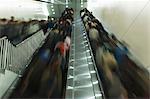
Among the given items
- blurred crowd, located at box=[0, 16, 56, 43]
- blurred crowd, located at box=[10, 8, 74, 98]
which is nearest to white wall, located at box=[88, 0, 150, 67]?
blurred crowd, located at box=[10, 8, 74, 98]

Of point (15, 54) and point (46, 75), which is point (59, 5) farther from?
point (46, 75)

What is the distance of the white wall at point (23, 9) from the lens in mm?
2801

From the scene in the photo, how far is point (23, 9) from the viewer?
3.15 m

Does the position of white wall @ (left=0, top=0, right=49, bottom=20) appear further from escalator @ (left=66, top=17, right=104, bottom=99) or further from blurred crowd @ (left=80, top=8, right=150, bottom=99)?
blurred crowd @ (left=80, top=8, right=150, bottom=99)

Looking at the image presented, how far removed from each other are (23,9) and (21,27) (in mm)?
373

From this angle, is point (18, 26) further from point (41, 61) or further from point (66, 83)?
point (66, 83)

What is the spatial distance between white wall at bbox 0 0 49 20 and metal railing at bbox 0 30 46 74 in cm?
52

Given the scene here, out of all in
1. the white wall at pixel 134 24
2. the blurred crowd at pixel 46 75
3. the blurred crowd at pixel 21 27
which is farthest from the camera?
the blurred crowd at pixel 21 27

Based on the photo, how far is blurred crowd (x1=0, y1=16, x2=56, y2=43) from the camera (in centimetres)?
247

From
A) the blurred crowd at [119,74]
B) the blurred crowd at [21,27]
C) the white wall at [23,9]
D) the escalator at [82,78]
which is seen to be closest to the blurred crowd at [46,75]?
the escalator at [82,78]

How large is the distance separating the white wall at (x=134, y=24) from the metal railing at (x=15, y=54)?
0.84 metres

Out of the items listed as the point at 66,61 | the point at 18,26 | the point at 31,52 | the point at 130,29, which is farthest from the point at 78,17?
the point at 66,61

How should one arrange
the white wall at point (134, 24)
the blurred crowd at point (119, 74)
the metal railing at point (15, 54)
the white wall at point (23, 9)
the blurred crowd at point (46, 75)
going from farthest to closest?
1. the white wall at point (23, 9)
2. the white wall at point (134, 24)
3. the metal railing at point (15, 54)
4. the blurred crowd at point (46, 75)
5. the blurred crowd at point (119, 74)

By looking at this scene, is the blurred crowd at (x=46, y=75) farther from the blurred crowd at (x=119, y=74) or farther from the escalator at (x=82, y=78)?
the blurred crowd at (x=119, y=74)
